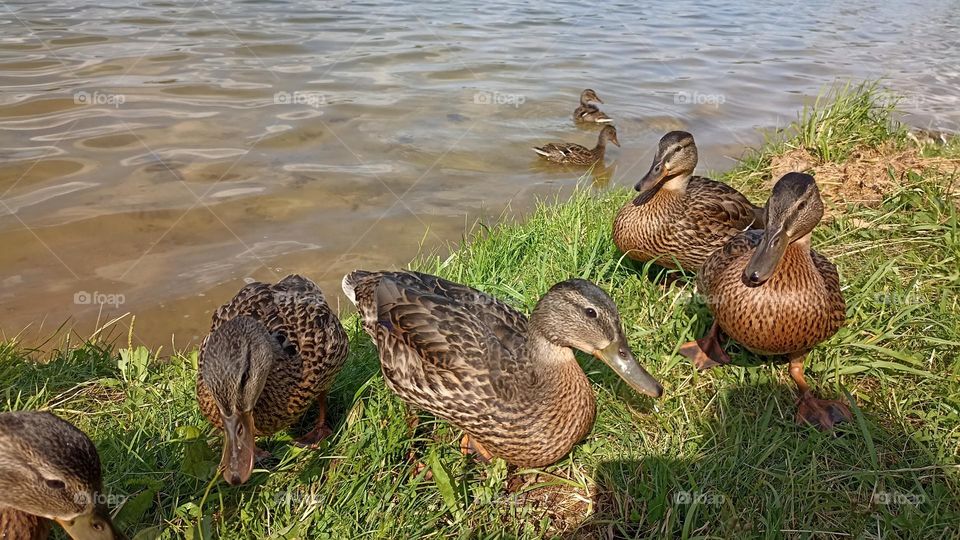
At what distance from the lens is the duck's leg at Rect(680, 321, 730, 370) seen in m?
3.54

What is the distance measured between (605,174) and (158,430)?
243 inches

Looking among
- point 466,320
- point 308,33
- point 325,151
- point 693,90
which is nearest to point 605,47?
point 693,90

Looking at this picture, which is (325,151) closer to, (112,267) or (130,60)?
(112,267)

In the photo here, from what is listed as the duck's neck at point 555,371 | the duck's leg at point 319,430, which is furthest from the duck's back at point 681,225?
the duck's leg at point 319,430

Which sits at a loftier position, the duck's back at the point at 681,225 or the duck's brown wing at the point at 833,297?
the duck's brown wing at the point at 833,297

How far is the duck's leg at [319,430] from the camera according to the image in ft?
10.9

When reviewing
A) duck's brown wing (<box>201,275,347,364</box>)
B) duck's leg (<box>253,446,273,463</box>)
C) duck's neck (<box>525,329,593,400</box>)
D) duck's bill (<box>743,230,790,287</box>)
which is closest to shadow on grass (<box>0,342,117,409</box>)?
duck's brown wing (<box>201,275,347,364</box>)

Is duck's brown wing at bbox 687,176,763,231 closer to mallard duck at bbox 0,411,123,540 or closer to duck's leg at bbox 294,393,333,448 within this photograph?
duck's leg at bbox 294,393,333,448

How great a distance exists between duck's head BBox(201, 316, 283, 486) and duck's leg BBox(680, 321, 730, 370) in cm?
213

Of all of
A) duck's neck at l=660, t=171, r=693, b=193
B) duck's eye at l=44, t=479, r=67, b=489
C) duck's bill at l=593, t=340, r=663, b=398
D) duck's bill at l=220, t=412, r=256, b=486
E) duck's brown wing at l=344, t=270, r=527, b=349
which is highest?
duck's neck at l=660, t=171, r=693, b=193

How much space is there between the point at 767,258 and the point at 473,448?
158 cm

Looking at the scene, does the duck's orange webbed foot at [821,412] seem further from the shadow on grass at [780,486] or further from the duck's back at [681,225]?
the duck's back at [681,225]

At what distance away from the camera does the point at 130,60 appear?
31.7ft

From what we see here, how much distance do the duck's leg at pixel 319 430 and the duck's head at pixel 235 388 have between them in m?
0.69
